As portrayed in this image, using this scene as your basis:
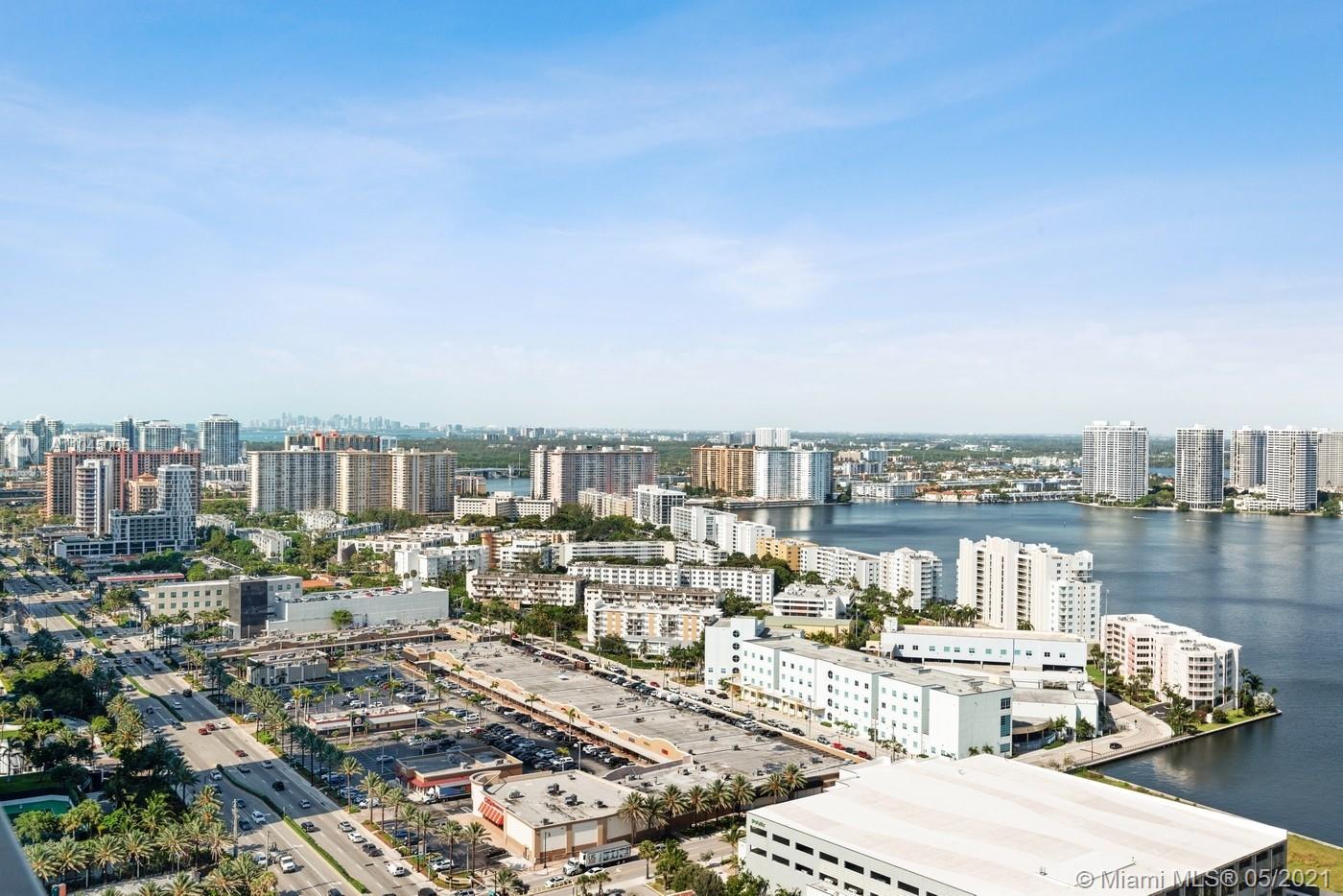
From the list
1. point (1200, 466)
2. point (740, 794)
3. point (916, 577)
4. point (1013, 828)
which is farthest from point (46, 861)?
point (1200, 466)

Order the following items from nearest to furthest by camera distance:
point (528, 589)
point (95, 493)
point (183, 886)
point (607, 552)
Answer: point (183, 886) → point (528, 589) → point (607, 552) → point (95, 493)

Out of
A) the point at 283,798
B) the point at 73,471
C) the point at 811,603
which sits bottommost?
the point at 283,798

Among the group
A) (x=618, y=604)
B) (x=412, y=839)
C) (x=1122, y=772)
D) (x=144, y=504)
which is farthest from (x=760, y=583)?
(x=144, y=504)

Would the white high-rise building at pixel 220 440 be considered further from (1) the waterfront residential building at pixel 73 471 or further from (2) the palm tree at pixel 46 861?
(2) the palm tree at pixel 46 861

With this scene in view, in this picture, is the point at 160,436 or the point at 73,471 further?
the point at 160,436

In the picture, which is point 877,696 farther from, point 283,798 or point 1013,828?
point 283,798

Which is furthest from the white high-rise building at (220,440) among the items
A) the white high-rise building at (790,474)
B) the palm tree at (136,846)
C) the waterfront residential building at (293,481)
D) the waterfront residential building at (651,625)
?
the palm tree at (136,846)

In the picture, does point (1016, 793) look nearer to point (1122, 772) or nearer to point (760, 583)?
point (1122, 772)

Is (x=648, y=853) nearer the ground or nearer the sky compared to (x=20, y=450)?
nearer the ground
